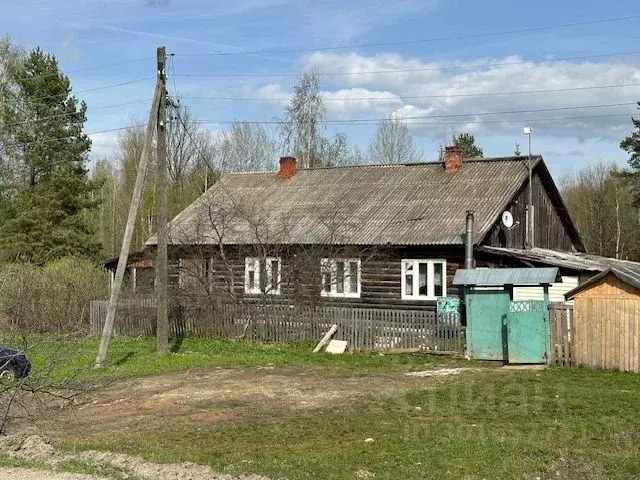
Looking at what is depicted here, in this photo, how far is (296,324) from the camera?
21312 mm

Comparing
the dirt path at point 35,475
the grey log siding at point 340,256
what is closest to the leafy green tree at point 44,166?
the grey log siding at point 340,256

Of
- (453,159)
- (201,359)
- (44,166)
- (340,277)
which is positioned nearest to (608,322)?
(201,359)

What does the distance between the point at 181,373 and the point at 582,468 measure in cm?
1034

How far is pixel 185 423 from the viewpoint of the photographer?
1164cm

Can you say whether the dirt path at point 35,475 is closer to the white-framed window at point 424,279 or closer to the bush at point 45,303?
the bush at point 45,303

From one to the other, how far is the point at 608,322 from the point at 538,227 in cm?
1384

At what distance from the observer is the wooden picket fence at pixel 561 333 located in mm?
16531

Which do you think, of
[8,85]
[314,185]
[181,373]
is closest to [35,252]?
[8,85]

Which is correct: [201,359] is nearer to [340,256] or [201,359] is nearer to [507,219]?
[340,256]

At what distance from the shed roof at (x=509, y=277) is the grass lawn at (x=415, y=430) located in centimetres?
241

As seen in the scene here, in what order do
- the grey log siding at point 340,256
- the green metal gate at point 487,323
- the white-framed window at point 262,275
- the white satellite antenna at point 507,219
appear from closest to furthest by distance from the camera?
the green metal gate at point 487,323, the grey log siding at point 340,256, the white-framed window at point 262,275, the white satellite antenna at point 507,219

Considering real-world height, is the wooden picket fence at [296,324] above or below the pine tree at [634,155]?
below

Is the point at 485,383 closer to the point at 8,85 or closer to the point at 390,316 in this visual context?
the point at 390,316

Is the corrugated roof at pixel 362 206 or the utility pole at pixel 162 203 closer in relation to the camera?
the utility pole at pixel 162 203
